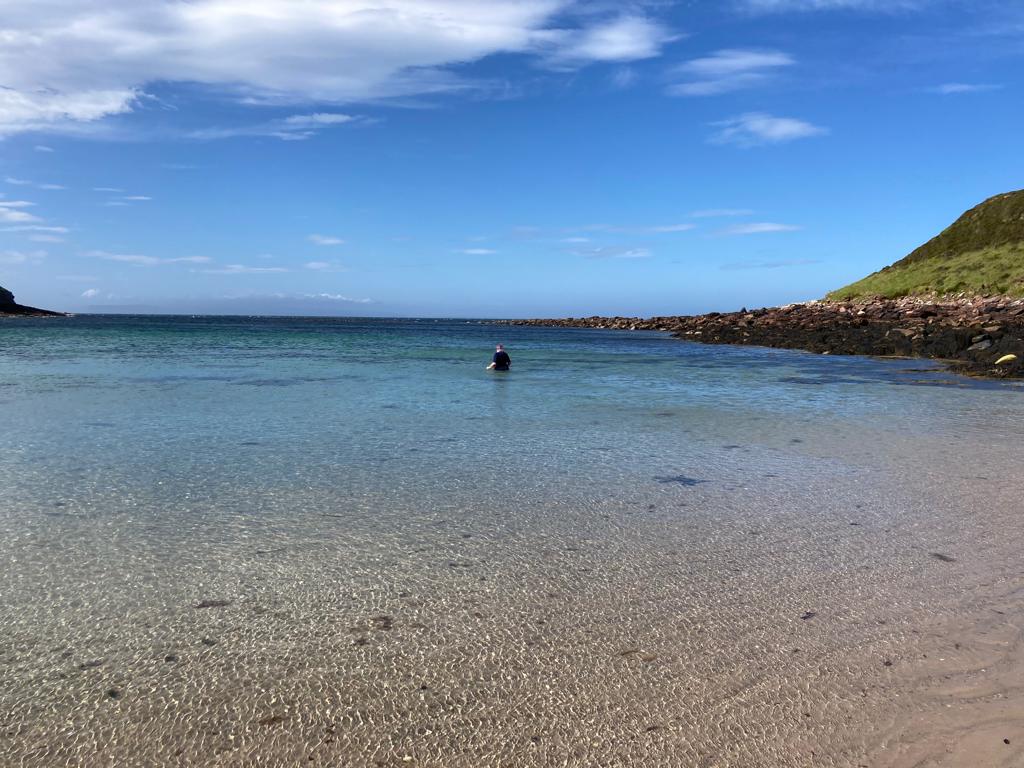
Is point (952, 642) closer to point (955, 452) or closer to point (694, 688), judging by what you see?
point (694, 688)

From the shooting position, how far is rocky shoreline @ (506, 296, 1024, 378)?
31375 mm

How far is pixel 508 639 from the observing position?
509cm

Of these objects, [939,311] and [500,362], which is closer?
[500,362]

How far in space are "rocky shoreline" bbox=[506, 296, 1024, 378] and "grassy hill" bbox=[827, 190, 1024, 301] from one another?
305 cm

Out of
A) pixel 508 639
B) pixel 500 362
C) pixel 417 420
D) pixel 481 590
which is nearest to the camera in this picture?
pixel 508 639

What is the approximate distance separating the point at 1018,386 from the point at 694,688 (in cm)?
2401

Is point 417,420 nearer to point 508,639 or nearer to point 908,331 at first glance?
point 508,639

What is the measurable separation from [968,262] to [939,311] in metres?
27.5

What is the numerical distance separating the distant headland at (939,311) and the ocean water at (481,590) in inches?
868

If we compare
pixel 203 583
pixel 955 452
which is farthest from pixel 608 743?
pixel 955 452

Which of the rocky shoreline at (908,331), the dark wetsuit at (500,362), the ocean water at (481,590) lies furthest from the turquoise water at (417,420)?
the rocky shoreline at (908,331)

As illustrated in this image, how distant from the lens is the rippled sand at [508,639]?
393cm

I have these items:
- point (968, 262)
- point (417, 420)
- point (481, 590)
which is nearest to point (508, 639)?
point (481, 590)

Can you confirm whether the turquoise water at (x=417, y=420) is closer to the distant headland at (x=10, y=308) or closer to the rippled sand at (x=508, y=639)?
the rippled sand at (x=508, y=639)
